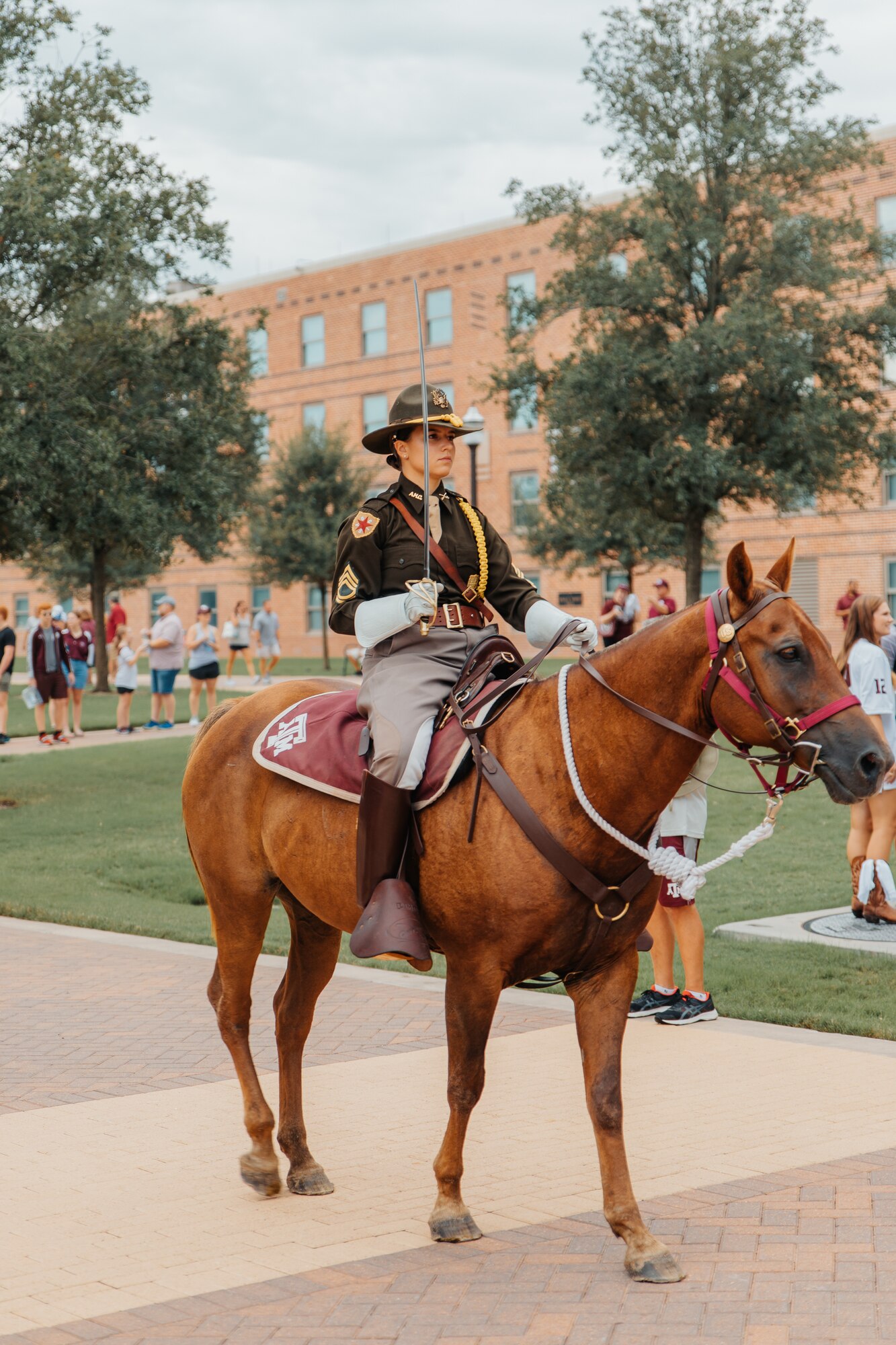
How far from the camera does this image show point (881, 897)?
10312mm

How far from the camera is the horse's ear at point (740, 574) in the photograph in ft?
13.8

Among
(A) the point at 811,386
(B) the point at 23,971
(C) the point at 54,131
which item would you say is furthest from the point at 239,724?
(A) the point at 811,386

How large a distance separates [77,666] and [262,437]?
6.75 m

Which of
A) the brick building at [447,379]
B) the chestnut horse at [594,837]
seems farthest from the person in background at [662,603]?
the brick building at [447,379]

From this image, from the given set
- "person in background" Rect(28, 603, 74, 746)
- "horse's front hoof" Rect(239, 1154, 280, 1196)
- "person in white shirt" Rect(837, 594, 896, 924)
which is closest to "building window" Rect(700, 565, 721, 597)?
"person in background" Rect(28, 603, 74, 746)

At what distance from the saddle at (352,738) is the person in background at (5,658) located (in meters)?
16.4

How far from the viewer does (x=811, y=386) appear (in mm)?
26656

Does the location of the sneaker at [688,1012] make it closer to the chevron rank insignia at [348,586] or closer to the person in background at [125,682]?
the chevron rank insignia at [348,586]

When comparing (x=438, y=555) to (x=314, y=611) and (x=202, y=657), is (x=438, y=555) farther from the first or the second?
(x=314, y=611)

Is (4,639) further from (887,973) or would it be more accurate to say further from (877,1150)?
(877,1150)

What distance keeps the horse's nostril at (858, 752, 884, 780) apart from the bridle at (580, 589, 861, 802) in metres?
0.13

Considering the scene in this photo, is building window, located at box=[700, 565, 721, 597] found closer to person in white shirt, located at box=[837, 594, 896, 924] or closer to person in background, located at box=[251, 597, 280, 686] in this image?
person in background, located at box=[251, 597, 280, 686]

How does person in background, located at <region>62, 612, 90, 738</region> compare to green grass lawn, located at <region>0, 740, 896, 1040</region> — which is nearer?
green grass lawn, located at <region>0, 740, 896, 1040</region>

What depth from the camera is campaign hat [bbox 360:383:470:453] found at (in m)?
5.23
